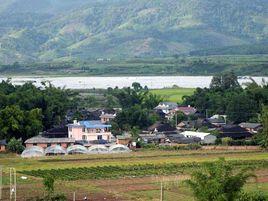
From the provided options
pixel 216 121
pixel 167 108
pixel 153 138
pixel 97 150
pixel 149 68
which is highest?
pixel 149 68

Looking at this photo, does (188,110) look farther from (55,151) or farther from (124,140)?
(55,151)

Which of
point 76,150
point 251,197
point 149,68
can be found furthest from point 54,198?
point 149,68

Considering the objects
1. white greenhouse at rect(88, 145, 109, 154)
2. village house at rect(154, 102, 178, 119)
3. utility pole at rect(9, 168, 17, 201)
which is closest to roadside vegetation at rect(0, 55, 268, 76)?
village house at rect(154, 102, 178, 119)

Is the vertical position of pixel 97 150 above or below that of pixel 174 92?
below

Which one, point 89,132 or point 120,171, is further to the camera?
point 89,132

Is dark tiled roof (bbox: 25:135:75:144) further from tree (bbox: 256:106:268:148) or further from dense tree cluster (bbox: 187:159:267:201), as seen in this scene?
dense tree cluster (bbox: 187:159:267:201)

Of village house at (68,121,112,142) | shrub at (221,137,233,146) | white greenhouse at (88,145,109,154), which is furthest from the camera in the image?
village house at (68,121,112,142)

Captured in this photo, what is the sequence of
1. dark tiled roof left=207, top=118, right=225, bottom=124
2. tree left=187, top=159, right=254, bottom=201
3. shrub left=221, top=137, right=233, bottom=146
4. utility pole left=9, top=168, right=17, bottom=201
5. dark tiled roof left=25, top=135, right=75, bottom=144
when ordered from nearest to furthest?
tree left=187, top=159, right=254, bottom=201 → utility pole left=9, top=168, right=17, bottom=201 → dark tiled roof left=25, top=135, right=75, bottom=144 → shrub left=221, top=137, right=233, bottom=146 → dark tiled roof left=207, top=118, right=225, bottom=124
